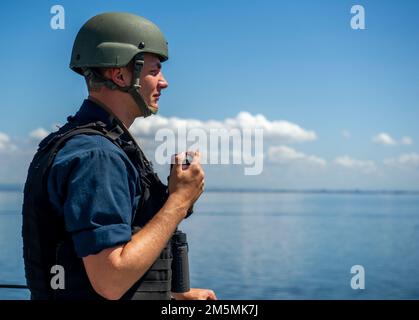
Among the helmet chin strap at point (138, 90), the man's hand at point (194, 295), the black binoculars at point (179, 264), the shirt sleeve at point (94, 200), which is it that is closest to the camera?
the shirt sleeve at point (94, 200)

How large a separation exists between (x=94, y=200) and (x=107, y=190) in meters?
0.09

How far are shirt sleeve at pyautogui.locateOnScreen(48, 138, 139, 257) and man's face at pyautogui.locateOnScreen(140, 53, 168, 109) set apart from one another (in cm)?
83

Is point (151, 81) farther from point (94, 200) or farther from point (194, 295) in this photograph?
point (194, 295)

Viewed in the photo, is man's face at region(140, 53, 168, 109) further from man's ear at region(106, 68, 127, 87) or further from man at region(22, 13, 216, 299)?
man's ear at region(106, 68, 127, 87)

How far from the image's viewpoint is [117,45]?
4.64 meters

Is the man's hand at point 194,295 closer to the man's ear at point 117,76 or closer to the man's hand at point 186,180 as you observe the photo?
the man's hand at point 186,180

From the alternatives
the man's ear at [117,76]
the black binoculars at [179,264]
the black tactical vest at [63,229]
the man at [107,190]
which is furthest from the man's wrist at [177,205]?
the man's ear at [117,76]

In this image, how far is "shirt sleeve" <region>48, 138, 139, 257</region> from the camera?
3.71 meters

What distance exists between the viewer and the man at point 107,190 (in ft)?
12.3

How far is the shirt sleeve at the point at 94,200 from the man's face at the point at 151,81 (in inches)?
32.7
